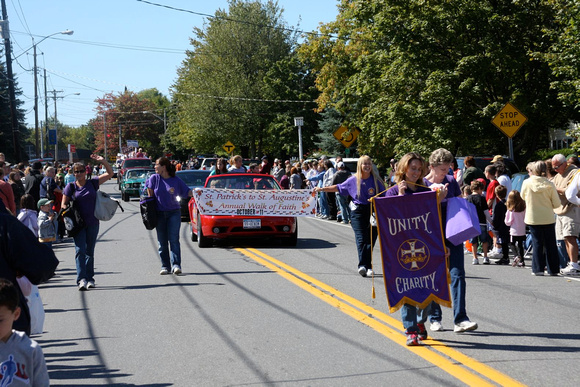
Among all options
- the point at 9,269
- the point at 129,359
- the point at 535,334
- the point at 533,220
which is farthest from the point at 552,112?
the point at 9,269

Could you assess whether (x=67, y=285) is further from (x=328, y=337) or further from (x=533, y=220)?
(x=533, y=220)

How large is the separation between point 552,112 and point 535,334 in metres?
24.7

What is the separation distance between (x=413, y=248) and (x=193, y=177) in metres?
18.2

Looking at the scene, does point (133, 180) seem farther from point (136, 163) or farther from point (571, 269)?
point (571, 269)

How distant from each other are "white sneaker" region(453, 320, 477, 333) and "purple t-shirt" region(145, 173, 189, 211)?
5822mm

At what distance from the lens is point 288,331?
7621 mm

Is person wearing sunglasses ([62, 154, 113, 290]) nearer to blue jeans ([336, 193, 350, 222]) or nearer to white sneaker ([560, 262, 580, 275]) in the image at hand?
white sneaker ([560, 262, 580, 275])

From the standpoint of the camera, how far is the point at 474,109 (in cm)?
3097

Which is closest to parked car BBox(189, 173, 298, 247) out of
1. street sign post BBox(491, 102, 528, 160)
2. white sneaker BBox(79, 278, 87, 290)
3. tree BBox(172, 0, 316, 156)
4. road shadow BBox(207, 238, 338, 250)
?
road shadow BBox(207, 238, 338, 250)

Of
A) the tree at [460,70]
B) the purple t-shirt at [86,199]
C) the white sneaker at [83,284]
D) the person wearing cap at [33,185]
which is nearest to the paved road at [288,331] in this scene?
the white sneaker at [83,284]

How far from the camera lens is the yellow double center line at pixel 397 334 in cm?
575

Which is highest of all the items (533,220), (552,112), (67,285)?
Result: (552,112)

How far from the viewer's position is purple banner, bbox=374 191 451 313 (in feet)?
23.0

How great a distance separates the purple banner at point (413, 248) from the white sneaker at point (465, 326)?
320 millimetres
